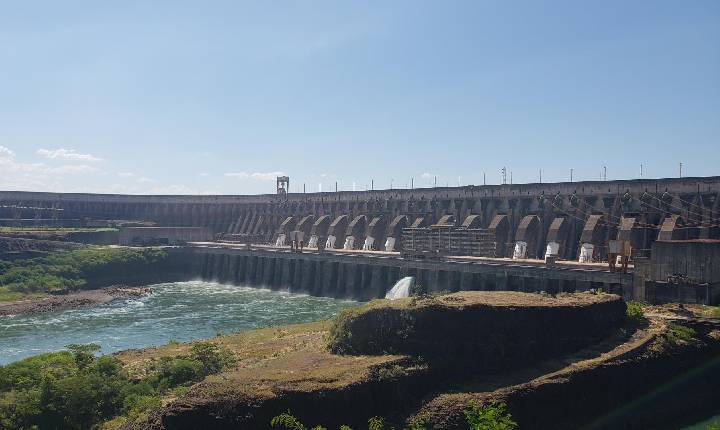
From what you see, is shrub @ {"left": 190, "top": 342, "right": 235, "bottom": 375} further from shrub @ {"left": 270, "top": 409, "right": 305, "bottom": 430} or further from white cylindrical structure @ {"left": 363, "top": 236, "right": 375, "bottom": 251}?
white cylindrical structure @ {"left": 363, "top": 236, "right": 375, "bottom": 251}

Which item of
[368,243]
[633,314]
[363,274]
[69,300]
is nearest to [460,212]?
[368,243]

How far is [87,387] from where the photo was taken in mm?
24625

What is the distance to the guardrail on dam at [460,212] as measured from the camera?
5612 cm

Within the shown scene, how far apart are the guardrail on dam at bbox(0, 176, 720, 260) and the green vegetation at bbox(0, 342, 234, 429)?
39323mm

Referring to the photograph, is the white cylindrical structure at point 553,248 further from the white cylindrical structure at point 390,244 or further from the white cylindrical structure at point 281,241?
the white cylindrical structure at point 281,241

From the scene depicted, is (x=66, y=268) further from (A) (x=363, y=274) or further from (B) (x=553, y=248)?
(B) (x=553, y=248)

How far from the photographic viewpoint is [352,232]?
81000mm

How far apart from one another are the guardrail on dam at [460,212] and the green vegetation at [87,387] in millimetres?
39323

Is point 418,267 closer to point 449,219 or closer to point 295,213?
point 449,219

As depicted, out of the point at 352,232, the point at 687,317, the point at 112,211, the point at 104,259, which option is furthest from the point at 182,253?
the point at 687,317

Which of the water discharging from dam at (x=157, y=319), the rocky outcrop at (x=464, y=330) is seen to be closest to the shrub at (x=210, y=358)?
the rocky outcrop at (x=464, y=330)

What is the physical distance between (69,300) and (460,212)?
43.7 meters

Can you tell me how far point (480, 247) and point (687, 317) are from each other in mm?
30963

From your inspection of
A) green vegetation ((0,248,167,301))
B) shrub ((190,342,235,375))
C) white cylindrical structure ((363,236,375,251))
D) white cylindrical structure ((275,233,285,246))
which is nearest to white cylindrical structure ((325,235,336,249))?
white cylindrical structure ((363,236,375,251))
